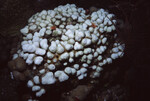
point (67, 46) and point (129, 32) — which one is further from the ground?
point (129, 32)

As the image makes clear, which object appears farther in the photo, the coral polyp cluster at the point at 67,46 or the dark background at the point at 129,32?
the dark background at the point at 129,32

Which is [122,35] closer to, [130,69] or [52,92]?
[130,69]

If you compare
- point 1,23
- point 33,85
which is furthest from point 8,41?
point 33,85

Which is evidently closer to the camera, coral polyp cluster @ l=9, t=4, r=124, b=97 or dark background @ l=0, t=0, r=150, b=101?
coral polyp cluster @ l=9, t=4, r=124, b=97

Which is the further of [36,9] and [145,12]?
[36,9]

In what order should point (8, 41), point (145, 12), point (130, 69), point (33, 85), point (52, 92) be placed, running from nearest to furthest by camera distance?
1. point (33, 85)
2. point (52, 92)
3. point (8, 41)
4. point (145, 12)
5. point (130, 69)
